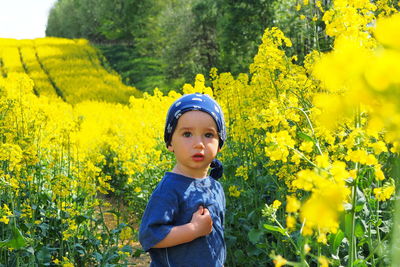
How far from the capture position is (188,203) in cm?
193

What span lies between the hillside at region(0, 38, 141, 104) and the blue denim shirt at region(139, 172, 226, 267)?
1412 centimetres

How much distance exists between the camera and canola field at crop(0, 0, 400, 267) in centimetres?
54

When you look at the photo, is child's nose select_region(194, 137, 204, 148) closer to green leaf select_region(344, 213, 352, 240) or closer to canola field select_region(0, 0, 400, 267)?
canola field select_region(0, 0, 400, 267)

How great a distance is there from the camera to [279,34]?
9.47 feet

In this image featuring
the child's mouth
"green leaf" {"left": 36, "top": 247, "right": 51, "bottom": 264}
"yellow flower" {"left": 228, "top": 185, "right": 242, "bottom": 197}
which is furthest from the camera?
"green leaf" {"left": 36, "top": 247, "right": 51, "bottom": 264}

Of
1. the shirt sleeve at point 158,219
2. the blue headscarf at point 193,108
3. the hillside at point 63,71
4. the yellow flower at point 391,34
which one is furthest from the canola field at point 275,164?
the hillside at point 63,71

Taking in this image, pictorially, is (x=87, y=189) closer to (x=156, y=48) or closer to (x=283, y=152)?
(x=283, y=152)

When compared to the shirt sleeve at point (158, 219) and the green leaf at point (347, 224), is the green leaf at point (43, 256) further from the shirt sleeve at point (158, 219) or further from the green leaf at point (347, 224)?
the green leaf at point (347, 224)

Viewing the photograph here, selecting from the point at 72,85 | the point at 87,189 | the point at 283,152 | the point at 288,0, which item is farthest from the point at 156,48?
the point at 283,152

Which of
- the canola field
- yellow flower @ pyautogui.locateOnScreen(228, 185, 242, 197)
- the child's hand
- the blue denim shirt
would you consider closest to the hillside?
the canola field

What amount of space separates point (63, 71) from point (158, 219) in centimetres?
2133

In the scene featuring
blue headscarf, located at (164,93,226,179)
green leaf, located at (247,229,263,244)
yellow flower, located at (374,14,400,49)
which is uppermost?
yellow flower, located at (374,14,400,49)

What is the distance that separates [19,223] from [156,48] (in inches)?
1129

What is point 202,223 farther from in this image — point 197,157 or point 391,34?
point 391,34
